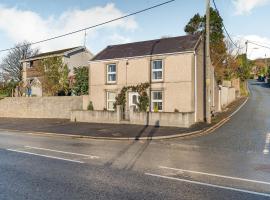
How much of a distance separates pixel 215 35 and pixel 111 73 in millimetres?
23850

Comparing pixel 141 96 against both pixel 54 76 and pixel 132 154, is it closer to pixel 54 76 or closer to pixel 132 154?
pixel 132 154

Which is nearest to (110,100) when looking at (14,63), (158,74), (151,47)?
(158,74)

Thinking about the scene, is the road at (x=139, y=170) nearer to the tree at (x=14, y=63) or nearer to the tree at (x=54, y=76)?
the tree at (x=54, y=76)

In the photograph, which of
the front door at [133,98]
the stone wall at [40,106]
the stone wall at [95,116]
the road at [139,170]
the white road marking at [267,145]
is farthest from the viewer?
the stone wall at [40,106]

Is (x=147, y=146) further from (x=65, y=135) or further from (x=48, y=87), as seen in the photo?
(x=48, y=87)

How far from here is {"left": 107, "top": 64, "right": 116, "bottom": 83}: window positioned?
88.9 feet

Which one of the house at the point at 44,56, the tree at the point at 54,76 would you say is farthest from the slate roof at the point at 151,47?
the house at the point at 44,56

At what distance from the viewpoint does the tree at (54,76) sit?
35969mm

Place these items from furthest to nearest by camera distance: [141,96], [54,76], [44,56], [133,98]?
[44,56], [54,76], [133,98], [141,96]

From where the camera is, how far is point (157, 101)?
24547 mm

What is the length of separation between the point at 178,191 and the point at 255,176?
2.74 metres

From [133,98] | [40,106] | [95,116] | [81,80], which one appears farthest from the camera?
[81,80]

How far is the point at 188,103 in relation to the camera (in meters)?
22.9

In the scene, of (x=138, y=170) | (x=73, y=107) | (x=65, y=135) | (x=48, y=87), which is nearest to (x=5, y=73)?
(x=48, y=87)
